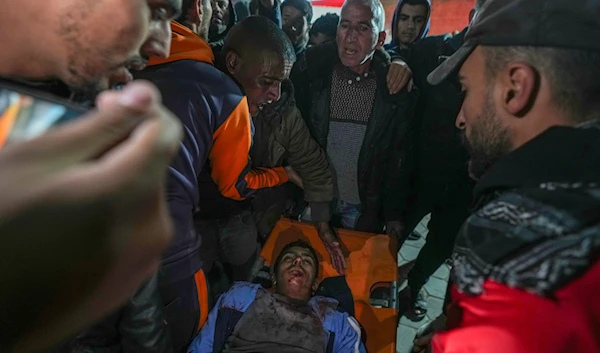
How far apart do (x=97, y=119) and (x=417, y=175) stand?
2564 mm

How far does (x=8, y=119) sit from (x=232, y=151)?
1.06 metres

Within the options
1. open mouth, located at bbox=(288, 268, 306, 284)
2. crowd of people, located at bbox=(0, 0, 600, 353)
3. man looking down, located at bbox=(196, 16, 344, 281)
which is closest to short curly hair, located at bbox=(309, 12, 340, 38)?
crowd of people, located at bbox=(0, 0, 600, 353)

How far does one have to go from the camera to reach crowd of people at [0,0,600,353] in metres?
0.37

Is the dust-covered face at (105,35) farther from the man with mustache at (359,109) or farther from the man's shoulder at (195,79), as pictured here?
the man with mustache at (359,109)

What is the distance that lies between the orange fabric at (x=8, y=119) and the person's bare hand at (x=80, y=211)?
0.14 metres

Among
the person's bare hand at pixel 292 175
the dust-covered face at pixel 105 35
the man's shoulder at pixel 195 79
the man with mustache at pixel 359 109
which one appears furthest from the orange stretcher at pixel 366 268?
the dust-covered face at pixel 105 35

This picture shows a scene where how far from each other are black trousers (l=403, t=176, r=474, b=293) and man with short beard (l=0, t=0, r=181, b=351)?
2.44 metres

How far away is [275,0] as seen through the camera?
10.9 ft

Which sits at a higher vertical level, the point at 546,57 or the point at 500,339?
the point at 546,57

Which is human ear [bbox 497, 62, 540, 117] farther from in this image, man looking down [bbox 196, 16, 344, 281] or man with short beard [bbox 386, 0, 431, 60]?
man with short beard [bbox 386, 0, 431, 60]

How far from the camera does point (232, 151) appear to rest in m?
1.54

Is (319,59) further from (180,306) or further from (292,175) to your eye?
(180,306)

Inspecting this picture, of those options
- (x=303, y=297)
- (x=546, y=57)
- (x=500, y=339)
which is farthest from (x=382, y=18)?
(x=500, y=339)

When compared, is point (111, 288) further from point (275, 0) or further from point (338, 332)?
point (275, 0)
